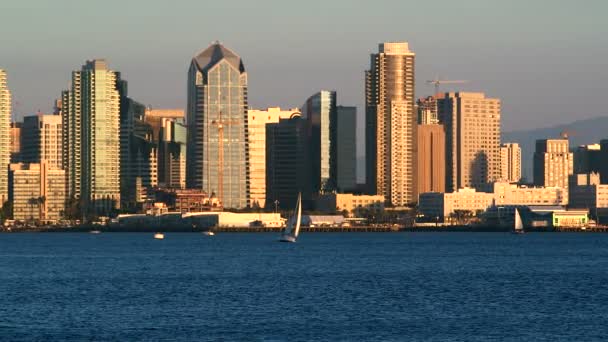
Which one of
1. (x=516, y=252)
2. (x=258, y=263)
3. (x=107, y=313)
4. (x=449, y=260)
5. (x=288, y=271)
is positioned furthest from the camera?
(x=516, y=252)

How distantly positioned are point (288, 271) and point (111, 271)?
14498 mm

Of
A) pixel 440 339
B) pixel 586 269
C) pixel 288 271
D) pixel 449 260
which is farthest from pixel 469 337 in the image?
pixel 449 260

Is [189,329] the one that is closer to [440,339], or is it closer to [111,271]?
[440,339]

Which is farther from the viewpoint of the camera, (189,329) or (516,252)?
(516,252)

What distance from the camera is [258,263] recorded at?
440 feet

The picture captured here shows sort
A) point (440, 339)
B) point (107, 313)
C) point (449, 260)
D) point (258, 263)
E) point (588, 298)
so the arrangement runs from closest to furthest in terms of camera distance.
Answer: point (440, 339) < point (107, 313) < point (588, 298) < point (258, 263) < point (449, 260)

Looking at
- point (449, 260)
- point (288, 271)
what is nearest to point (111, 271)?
point (288, 271)

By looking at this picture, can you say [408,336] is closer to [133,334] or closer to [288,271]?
[133,334]

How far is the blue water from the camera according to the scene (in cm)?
6894

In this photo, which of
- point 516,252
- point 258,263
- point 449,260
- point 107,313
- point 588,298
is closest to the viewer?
point 107,313

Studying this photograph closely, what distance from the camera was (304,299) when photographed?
8612cm

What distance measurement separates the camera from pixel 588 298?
88.3m

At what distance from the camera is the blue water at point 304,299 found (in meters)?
68.9

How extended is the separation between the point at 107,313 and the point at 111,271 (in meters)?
42.6
